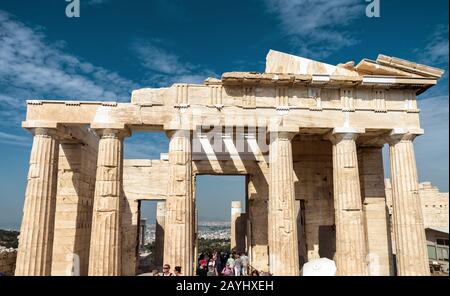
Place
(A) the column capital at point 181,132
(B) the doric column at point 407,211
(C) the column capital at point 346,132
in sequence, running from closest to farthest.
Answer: (A) the column capital at point 181,132 → (B) the doric column at point 407,211 → (C) the column capital at point 346,132

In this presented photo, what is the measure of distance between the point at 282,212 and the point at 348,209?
260cm

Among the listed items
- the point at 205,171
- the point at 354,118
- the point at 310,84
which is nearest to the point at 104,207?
the point at 205,171

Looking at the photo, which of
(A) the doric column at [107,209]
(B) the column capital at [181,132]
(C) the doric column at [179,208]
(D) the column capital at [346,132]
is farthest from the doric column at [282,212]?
(A) the doric column at [107,209]

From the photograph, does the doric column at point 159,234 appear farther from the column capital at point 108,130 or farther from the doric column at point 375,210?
the doric column at point 375,210

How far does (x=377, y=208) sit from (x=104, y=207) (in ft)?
39.9

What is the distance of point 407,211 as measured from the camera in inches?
556

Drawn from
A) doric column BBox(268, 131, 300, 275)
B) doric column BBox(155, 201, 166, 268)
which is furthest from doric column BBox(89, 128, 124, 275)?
doric column BBox(155, 201, 166, 268)

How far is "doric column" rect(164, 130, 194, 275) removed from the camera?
12.6 m

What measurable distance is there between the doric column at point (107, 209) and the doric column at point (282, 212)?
547 centimetres

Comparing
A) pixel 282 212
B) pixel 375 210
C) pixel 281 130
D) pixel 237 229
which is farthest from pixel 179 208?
pixel 237 229

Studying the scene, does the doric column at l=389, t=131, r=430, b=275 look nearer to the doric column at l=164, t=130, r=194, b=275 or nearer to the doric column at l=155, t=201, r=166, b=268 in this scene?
the doric column at l=164, t=130, r=194, b=275

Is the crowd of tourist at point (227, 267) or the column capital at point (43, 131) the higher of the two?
the column capital at point (43, 131)

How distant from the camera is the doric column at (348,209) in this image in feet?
43.9
